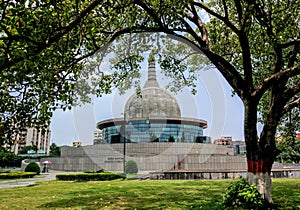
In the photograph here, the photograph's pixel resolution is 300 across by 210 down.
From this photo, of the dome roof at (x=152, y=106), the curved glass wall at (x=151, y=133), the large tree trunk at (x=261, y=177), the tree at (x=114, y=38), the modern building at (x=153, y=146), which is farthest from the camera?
the dome roof at (x=152, y=106)

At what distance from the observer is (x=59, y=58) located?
7125 millimetres

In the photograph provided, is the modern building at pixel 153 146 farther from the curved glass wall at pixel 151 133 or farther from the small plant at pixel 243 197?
the small plant at pixel 243 197

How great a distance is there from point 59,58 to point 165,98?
1701 inches

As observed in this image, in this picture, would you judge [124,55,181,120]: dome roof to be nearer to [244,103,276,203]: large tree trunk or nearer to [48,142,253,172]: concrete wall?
[48,142,253,172]: concrete wall

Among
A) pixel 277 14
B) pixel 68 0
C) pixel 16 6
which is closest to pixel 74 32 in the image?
Result: pixel 68 0

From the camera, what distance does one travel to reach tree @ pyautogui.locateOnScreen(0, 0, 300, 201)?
5.48 metres

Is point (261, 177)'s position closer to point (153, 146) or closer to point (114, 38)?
point (114, 38)

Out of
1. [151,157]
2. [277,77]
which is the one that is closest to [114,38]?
[277,77]

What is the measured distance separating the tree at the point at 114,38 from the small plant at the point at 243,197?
316 mm

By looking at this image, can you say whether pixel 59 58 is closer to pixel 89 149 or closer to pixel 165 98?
pixel 89 149

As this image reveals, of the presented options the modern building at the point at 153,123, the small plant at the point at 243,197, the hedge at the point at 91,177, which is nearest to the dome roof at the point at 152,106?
the modern building at the point at 153,123

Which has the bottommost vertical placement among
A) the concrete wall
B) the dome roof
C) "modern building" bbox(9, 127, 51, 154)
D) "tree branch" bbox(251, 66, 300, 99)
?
the concrete wall

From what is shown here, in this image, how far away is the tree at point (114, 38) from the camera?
18.0 ft

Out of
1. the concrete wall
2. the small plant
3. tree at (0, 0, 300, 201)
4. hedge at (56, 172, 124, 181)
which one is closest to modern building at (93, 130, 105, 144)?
the concrete wall
